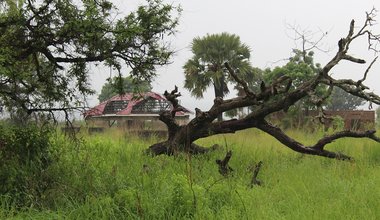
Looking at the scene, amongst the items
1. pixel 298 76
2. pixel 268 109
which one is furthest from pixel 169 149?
pixel 298 76

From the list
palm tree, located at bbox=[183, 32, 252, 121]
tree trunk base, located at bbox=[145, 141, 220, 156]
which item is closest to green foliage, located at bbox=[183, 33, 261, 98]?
palm tree, located at bbox=[183, 32, 252, 121]

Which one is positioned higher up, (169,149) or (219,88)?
(219,88)

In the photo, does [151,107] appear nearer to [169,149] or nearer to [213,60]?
[213,60]

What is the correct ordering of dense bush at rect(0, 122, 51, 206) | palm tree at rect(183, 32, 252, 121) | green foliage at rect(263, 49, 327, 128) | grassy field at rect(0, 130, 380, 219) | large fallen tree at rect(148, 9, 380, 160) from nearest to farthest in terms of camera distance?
1. grassy field at rect(0, 130, 380, 219)
2. dense bush at rect(0, 122, 51, 206)
3. large fallen tree at rect(148, 9, 380, 160)
4. green foliage at rect(263, 49, 327, 128)
5. palm tree at rect(183, 32, 252, 121)

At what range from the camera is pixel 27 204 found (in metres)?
5.28

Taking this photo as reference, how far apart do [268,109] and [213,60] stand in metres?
19.3

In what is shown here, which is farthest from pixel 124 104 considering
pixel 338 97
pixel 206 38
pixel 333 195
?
pixel 338 97

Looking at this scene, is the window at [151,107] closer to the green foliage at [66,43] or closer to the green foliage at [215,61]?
the green foliage at [215,61]

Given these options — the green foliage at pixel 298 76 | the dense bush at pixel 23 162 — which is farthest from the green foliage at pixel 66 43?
the green foliage at pixel 298 76

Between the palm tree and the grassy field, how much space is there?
1851cm

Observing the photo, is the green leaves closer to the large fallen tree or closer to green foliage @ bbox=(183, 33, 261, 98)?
green foliage @ bbox=(183, 33, 261, 98)

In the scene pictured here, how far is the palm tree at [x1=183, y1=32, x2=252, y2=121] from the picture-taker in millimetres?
26891

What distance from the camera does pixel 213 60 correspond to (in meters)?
27.5

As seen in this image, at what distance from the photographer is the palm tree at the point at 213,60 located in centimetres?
2689
